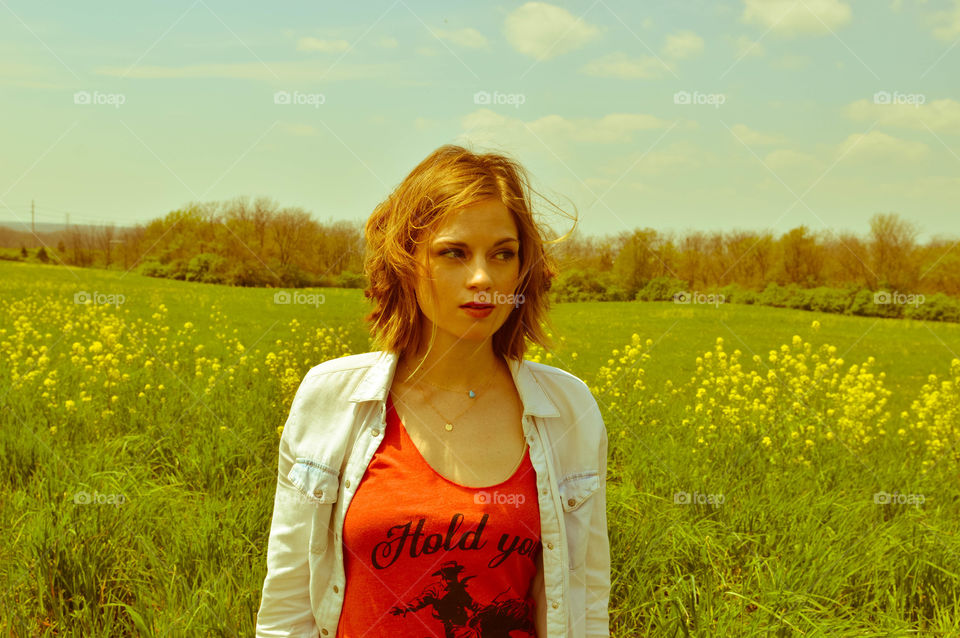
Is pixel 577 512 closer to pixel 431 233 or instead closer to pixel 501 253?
pixel 501 253

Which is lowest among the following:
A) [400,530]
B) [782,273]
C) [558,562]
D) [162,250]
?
[558,562]

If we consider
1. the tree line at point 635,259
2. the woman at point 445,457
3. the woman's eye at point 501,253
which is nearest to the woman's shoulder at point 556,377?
the woman at point 445,457

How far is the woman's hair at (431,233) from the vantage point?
1.72m

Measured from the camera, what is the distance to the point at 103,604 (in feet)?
9.94

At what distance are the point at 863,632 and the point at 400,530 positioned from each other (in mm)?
2303

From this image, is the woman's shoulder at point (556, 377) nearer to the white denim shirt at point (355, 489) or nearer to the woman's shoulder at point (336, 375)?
the white denim shirt at point (355, 489)

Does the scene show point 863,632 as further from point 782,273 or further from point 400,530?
point 782,273

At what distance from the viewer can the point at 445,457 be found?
5.80 feet

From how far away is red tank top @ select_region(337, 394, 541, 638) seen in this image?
65.8 inches

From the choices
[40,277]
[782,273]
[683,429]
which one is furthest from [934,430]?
[40,277]

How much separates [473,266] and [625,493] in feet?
8.00

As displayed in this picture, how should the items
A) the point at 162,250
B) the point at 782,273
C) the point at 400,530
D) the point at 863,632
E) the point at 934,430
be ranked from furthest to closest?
the point at 162,250, the point at 782,273, the point at 934,430, the point at 863,632, the point at 400,530

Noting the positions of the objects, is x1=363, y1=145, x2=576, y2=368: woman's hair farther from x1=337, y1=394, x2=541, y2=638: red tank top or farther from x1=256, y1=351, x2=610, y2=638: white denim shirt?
x1=337, y1=394, x2=541, y2=638: red tank top

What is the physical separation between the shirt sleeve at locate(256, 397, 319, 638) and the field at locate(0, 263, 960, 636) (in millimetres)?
850
